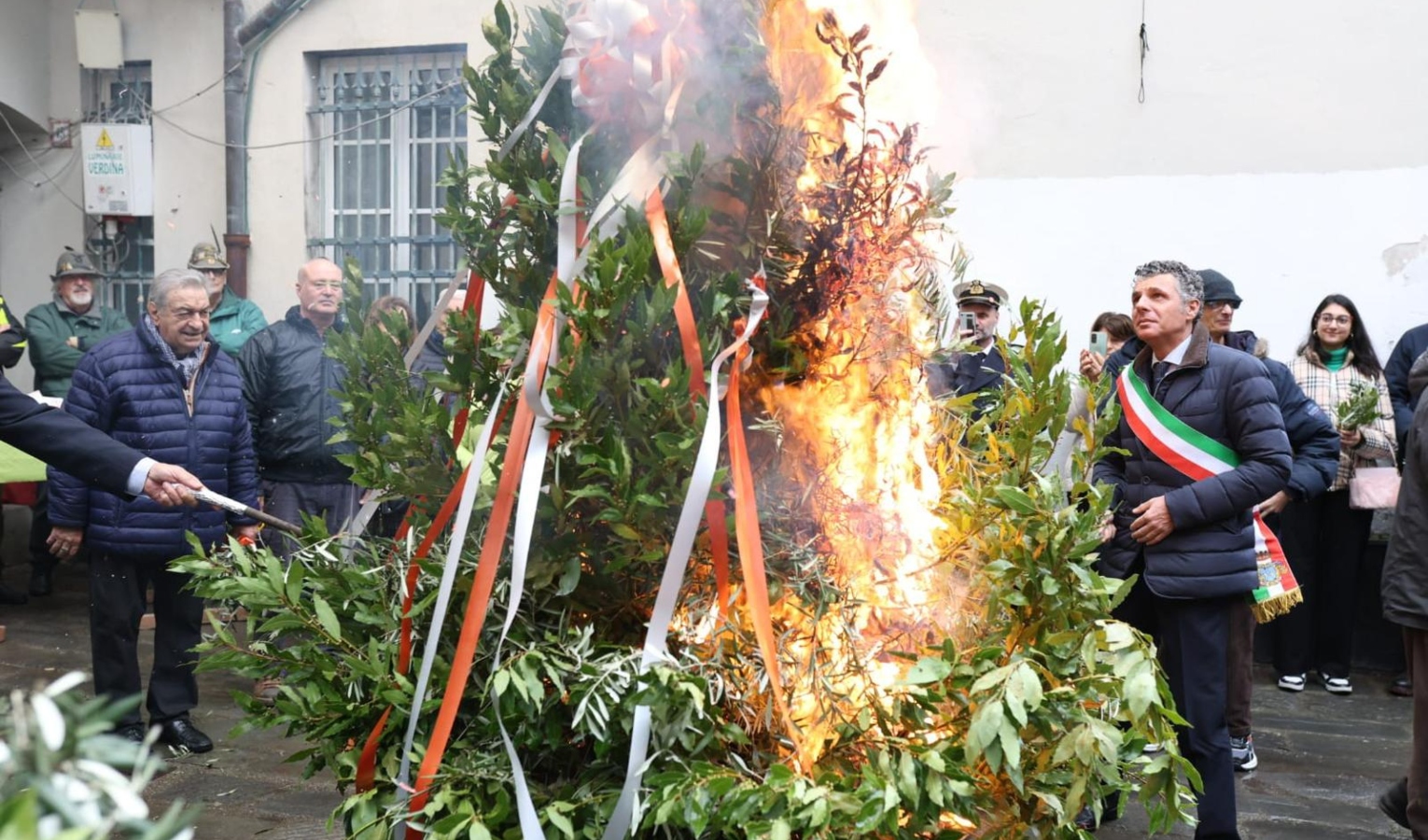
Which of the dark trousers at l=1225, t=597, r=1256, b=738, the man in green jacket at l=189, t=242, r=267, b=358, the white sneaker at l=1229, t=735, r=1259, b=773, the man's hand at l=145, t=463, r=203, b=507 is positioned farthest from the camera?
the man in green jacket at l=189, t=242, r=267, b=358

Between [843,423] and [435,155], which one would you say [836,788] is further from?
[435,155]

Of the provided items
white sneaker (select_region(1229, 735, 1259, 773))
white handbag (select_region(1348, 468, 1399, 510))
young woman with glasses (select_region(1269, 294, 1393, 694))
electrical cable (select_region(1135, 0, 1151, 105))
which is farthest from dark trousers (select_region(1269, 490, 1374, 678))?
electrical cable (select_region(1135, 0, 1151, 105))

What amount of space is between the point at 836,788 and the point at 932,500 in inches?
31.1

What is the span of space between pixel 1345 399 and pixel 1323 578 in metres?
1.08

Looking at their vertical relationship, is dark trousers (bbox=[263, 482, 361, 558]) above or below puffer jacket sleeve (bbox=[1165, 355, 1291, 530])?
below

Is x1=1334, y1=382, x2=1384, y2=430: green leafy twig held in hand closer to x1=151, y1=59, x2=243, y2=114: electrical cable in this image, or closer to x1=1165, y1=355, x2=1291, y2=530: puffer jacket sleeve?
x1=1165, y1=355, x2=1291, y2=530: puffer jacket sleeve

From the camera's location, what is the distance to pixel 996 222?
32.0 feet

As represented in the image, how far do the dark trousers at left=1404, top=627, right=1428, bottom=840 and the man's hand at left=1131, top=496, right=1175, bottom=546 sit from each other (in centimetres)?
101

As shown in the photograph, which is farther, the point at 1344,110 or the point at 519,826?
the point at 1344,110

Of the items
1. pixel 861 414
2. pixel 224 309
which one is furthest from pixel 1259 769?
pixel 224 309

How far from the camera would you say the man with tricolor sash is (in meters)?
4.84

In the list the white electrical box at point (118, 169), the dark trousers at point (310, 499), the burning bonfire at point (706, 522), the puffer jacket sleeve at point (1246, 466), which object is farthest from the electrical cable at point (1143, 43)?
the white electrical box at point (118, 169)

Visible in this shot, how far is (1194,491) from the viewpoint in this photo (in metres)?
4.87

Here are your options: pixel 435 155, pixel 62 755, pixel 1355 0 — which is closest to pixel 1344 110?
pixel 1355 0
